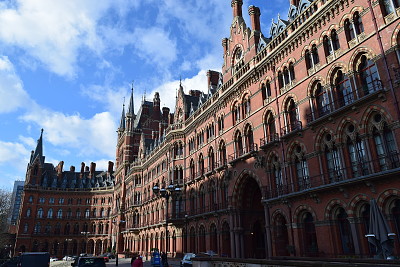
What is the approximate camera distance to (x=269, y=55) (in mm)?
29312

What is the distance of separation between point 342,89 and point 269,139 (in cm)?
826

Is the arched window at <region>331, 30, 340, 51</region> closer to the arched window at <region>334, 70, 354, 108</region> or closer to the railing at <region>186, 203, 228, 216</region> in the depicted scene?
the arched window at <region>334, 70, 354, 108</region>

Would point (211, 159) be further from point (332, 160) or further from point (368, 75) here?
point (368, 75)

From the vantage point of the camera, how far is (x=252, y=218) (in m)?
32.5

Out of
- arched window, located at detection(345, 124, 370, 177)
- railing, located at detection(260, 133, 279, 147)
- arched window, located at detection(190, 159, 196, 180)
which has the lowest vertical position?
arched window, located at detection(345, 124, 370, 177)

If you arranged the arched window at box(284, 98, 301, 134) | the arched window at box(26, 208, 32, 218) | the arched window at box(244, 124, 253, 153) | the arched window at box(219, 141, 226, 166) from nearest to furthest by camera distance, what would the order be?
the arched window at box(284, 98, 301, 134), the arched window at box(244, 124, 253, 153), the arched window at box(219, 141, 226, 166), the arched window at box(26, 208, 32, 218)

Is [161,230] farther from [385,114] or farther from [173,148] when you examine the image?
[385,114]

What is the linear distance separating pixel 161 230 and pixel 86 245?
1938 inches

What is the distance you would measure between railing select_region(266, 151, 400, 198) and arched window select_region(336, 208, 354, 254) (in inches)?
84.5

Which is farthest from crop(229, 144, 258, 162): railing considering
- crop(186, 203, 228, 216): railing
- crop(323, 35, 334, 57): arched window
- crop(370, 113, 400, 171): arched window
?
crop(370, 113, 400, 171): arched window

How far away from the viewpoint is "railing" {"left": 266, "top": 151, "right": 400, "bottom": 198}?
18.1 meters

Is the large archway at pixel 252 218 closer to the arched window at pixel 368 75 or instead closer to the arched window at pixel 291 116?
the arched window at pixel 291 116

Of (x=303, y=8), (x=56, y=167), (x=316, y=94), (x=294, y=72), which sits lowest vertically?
(x=316, y=94)

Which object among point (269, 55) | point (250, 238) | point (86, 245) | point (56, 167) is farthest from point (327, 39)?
point (56, 167)
